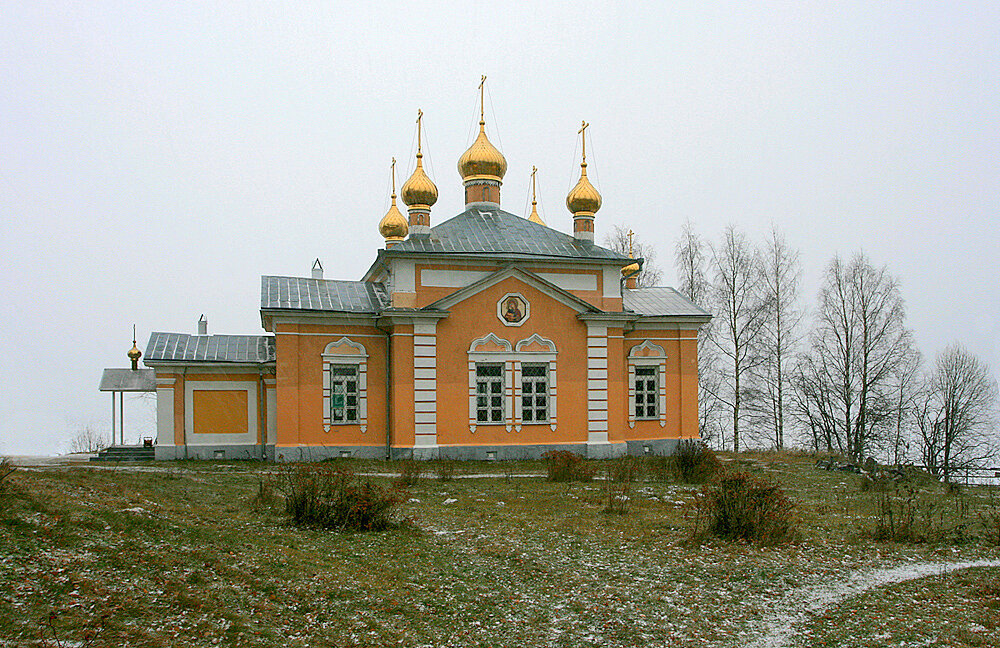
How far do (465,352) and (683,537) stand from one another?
10989mm

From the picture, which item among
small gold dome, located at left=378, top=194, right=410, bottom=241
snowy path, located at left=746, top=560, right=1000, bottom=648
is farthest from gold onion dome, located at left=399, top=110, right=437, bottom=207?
snowy path, located at left=746, top=560, right=1000, bottom=648

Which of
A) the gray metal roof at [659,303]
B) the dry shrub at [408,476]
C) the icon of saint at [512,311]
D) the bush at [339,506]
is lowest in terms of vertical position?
the dry shrub at [408,476]

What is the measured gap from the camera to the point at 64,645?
5.25m

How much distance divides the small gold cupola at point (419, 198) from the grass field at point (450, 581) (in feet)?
37.0

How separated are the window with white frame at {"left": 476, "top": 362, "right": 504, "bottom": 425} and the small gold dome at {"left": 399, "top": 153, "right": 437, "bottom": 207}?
468 cm

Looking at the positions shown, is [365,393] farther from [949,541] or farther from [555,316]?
[949,541]

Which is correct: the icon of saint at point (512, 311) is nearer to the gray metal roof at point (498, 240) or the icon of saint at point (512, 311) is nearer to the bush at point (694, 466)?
the gray metal roof at point (498, 240)

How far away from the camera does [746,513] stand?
9.92 meters

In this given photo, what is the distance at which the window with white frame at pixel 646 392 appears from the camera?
906 inches

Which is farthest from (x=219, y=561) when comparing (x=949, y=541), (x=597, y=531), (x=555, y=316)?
(x=555, y=316)

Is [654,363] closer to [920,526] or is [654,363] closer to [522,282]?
[522,282]

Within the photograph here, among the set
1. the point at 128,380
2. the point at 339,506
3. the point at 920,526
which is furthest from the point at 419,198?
the point at 920,526

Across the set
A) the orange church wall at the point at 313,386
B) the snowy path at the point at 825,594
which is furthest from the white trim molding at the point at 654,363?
the snowy path at the point at 825,594

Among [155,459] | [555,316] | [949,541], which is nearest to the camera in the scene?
[949,541]
